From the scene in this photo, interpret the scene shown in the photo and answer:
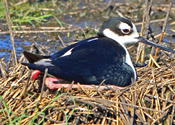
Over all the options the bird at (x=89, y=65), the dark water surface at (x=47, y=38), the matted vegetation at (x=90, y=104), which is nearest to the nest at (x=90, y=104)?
the matted vegetation at (x=90, y=104)

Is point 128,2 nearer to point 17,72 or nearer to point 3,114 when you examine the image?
point 17,72

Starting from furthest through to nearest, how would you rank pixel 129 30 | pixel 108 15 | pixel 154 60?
pixel 108 15 → pixel 154 60 → pixel 129 30

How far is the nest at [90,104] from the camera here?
14.5ft

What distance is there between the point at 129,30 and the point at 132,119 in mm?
1574

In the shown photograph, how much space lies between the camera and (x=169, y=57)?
6.13 m

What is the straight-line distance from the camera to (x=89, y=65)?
15.6 ft

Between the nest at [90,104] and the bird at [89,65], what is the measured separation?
0.42 feet

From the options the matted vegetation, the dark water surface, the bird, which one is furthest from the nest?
the dark water surface

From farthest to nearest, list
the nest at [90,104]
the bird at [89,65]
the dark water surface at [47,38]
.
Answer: the dark water surface at [47,38]
the bird at [89,65]
the nest at [90,104]

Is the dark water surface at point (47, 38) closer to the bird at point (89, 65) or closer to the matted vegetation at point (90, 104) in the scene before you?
the bird at point (89, 65)

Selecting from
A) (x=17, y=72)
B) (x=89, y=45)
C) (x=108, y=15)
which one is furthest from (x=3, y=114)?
(x=108, y=15)

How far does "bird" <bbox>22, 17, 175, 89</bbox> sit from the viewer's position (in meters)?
4.68

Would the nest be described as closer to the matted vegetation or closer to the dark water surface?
the matted vegetation

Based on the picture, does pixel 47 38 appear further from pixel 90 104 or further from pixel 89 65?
pixel 90 104
